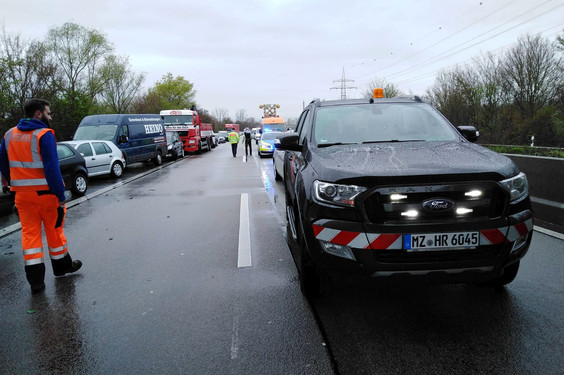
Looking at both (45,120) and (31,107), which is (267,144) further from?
(31,107)

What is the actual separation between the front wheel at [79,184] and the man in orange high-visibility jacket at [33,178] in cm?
692

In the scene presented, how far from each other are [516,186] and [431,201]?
0.70m

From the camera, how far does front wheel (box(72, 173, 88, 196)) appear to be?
10.6m

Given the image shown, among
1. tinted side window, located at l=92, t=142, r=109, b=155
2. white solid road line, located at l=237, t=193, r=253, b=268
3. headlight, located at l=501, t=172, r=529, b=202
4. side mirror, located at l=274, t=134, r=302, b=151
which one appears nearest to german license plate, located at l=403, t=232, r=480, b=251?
headlight, located at l=501, t=172, r=529, b=202

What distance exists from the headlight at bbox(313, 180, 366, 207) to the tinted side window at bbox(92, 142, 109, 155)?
12963 millimetres

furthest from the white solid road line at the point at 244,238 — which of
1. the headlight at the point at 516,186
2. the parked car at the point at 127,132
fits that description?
the parked car at the point at 127,132

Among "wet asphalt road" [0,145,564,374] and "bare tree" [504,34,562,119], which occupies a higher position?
"bare tree" [504,34,562,119]

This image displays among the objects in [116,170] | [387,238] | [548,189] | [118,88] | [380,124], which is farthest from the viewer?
[118,88]

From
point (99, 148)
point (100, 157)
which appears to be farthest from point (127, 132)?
point (100, 157)

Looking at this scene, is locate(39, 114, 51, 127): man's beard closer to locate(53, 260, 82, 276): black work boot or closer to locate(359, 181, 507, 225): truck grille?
locate(53, 260, 82, 276): black work boot

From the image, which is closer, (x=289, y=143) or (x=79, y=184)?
(x=289, y=143)

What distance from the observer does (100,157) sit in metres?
14.0

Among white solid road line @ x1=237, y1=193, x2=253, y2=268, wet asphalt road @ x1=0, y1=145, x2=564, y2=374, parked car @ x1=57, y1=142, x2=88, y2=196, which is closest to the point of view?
wet asphalt road @ x1=0, y1=145, x2=564, y2=374

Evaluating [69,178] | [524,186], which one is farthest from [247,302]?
[69,178]
